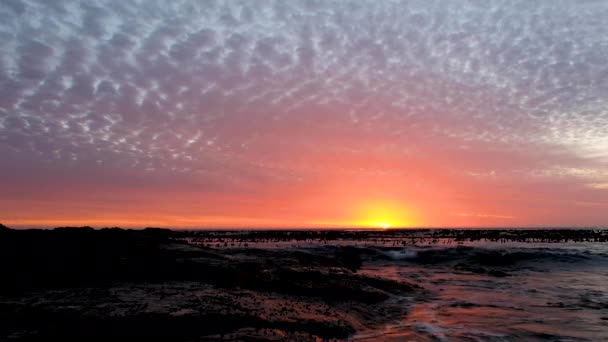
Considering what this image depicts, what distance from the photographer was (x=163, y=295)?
12.2 m

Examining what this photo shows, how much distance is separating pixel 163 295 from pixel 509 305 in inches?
497

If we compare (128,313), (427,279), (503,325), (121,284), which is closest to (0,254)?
(121,284)

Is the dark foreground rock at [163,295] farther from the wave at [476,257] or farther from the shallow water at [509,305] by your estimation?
the wave at [476,257]

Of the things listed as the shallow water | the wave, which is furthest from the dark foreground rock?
the wave

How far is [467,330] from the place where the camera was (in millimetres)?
11641

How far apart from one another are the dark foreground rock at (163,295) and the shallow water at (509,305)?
134cm

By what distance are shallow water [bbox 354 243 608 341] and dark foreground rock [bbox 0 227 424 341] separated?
1340 millimetres

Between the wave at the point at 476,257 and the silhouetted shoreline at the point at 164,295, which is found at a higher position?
the silhouetted shoreline at the point at 164,295

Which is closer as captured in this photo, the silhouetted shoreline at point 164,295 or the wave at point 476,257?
the silhouetted shoreline at point 164,295

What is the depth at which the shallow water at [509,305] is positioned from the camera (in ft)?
37.1

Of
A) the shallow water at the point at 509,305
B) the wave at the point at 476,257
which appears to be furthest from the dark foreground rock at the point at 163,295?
the wave at the point at 476,257

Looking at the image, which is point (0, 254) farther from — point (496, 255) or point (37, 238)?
point (496, 255)

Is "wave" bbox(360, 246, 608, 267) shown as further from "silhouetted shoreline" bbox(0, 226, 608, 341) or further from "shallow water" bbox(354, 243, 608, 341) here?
"silhouetted shoreline" bbox(0, 226, 608, 341)

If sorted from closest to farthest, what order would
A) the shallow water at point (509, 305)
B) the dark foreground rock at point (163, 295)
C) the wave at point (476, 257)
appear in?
the dark foreground rock at point (163, 295), the shallow water at point (509, 305), the wave at point (476, 257)
